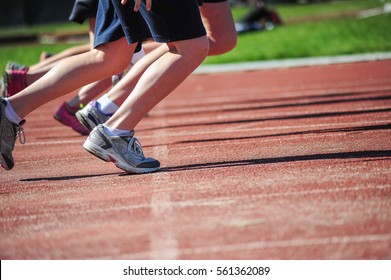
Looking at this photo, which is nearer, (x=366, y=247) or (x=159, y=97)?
(x=366, y=247)

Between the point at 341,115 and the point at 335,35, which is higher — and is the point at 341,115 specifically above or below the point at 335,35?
above

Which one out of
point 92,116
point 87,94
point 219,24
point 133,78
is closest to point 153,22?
point 133,78

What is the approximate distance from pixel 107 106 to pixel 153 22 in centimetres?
142

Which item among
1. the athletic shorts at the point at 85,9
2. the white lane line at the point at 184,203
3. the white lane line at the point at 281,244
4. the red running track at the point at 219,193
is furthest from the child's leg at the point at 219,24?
the white lane line at the point at 281,244

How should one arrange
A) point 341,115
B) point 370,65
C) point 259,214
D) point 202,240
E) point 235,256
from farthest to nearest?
point 370,65
point 341,115
point 259,214
point 202,240
point 235,256

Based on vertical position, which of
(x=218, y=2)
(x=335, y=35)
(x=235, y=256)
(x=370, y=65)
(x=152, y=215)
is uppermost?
(x=235, y=256)

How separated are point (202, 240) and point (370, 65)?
10.9 metres

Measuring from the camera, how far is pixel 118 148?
5426 millimetres

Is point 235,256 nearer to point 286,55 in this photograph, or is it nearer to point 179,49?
point 179,49

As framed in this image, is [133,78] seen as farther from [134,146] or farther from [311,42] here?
[311,42]

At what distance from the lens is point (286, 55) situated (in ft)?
59.4

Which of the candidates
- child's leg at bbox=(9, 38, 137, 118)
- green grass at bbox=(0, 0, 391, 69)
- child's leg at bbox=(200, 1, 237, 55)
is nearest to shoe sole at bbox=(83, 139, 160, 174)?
child's leg at bbox=(9, 38, 137, 118)

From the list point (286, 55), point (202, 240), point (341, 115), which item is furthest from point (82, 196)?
point (286, 55)

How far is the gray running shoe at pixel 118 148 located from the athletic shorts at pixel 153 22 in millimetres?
571
